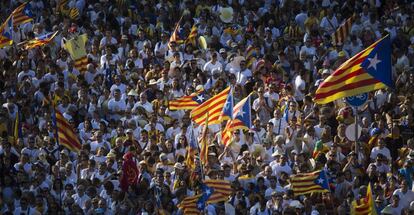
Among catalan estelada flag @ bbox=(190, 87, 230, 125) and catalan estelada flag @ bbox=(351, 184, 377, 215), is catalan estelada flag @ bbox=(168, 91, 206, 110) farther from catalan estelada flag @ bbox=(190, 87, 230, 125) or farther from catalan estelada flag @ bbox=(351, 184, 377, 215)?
catalan estelada flag @ bbox=(351, 184, 377, 215)

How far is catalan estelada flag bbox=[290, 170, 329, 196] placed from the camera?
35.1 metres

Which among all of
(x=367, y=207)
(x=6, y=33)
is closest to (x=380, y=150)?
(x=367, y=207)

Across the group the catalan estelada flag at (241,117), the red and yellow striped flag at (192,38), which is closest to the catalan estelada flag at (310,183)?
the catalan estelada flag at (241,117)

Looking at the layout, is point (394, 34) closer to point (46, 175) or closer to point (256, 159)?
point (256, 159)

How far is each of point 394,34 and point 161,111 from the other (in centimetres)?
673

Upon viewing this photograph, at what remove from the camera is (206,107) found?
3753cm

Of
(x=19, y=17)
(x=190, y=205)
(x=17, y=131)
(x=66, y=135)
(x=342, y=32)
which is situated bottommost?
(x=190, y=205)

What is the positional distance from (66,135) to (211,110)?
312 cm

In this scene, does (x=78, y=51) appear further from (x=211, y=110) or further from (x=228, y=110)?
(x=228, y=110)

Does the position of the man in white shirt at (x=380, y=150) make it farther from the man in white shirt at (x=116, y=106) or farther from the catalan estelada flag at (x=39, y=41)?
the catalan estelada flag at (x=39, y=41)

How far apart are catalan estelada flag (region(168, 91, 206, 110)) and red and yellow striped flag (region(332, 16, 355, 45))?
4.94 m

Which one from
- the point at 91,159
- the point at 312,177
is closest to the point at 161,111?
the point at 91,159

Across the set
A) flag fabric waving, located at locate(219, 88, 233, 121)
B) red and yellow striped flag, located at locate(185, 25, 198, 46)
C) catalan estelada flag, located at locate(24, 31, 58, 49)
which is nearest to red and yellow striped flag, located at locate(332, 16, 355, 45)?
red and yellow striped flag, located at locate(185, 25, 198, 46)

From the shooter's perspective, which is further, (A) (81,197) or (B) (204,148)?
(B) (204,148)
